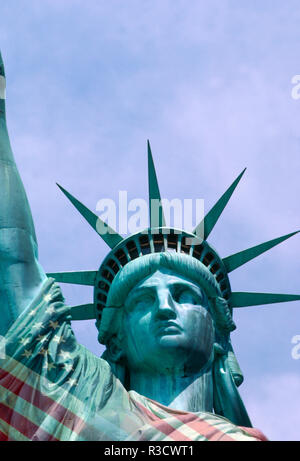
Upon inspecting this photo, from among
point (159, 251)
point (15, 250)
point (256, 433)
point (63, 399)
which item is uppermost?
point (159, 251)

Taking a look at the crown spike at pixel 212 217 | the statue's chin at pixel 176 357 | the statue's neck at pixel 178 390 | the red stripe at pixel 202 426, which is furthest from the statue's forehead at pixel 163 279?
the red stripe at pixel 202 426

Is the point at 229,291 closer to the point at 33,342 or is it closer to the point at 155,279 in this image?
the point at 155,279

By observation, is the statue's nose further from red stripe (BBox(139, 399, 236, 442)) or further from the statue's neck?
red stripe (BBox(139, 399, 236, 442))

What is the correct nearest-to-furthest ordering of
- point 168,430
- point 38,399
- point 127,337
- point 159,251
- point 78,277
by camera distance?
1. point 168,430
2. point 38,399
3. point 127,337
4. point 159,251
5. point 78,277

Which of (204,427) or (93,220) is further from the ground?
(93,220)

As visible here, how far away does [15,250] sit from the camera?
13828mm

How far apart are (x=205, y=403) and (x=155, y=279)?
170 centimetres

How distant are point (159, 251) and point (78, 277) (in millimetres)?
1320

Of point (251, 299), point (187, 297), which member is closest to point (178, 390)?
point (187, 297)

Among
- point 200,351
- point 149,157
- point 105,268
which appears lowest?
point 200,351

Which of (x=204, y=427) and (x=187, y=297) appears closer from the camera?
(x=204, y=427)

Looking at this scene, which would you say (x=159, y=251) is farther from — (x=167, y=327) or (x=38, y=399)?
(x=38, y=399)

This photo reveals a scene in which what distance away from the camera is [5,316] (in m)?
13.7
